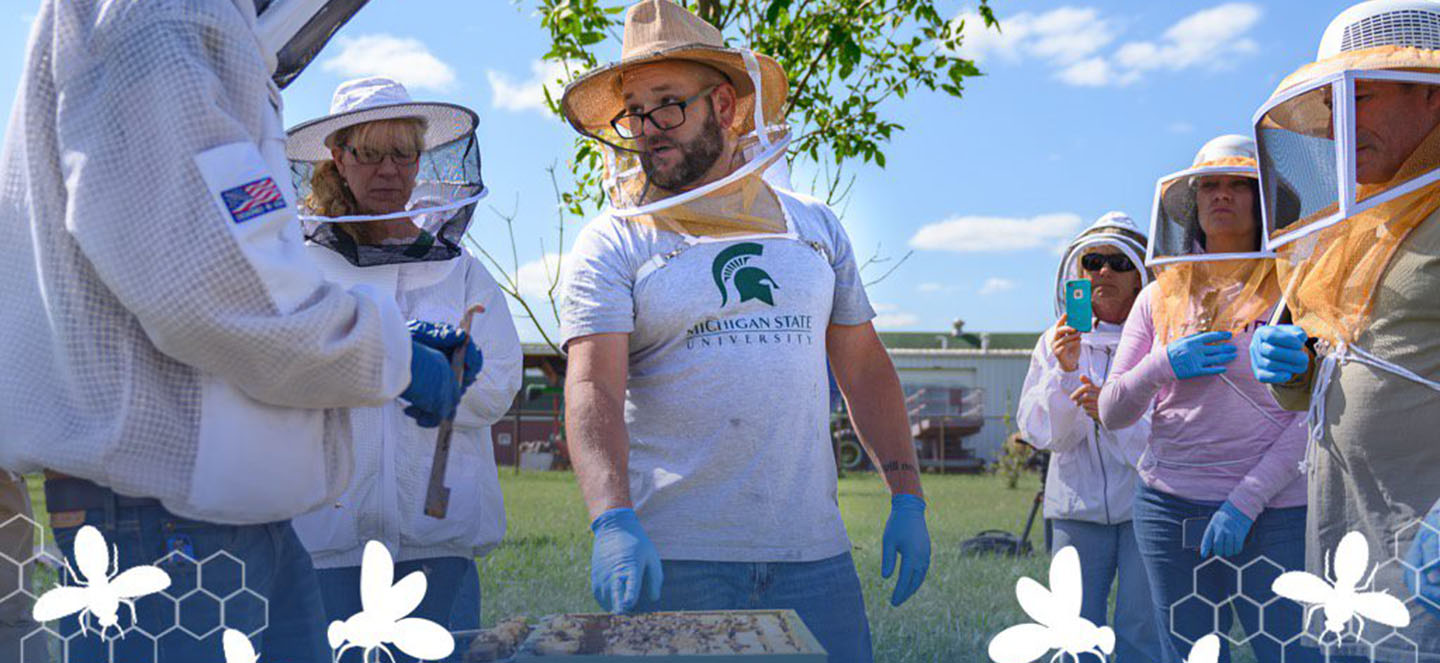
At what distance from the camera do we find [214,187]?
164cm

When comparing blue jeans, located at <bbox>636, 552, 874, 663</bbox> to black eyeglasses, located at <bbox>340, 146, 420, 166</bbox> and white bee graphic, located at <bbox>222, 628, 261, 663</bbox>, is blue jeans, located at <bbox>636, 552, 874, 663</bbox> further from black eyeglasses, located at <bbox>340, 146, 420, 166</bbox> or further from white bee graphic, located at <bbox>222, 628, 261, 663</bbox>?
black eyeglasses, located at <bbox>340, 146, 420, 166</bbox>

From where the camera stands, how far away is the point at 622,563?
99.0 inches

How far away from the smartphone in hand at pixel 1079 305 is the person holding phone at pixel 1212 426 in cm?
68

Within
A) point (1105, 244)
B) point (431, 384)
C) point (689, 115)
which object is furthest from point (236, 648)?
point (1105, 244)

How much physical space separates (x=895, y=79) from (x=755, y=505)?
5149 mm

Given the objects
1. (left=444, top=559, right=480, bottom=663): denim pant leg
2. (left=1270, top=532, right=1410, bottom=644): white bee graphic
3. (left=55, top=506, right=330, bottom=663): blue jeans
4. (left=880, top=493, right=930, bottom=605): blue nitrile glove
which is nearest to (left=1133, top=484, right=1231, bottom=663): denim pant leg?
(left=880, top=493, right=930, bottom=605): blue nitrile glove

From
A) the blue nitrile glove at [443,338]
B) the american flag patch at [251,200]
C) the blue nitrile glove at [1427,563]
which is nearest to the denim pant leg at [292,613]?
the blue nitrile glove at [443,338]

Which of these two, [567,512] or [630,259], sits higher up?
[630,259]

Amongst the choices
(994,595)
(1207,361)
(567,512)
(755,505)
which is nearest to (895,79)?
(994,595)

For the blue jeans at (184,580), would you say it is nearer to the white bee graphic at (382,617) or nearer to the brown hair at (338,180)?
the white bee graphic at (382,617)

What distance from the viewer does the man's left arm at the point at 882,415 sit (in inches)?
120

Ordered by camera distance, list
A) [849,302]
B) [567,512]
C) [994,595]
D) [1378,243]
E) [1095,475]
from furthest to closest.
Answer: [567,512] → [994,595] → [1095,475] → [849,302] → [1378,243]

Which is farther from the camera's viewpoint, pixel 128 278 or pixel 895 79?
pixel 895 79

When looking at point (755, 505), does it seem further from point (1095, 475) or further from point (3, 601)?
point (1095, 475)
